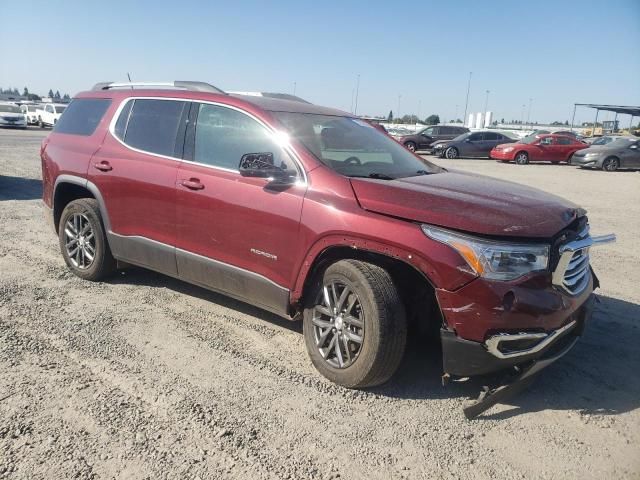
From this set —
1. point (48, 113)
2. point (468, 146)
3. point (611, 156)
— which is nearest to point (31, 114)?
point (48, 113)

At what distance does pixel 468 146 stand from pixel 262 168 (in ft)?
80.0

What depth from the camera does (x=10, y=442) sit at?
270 cm

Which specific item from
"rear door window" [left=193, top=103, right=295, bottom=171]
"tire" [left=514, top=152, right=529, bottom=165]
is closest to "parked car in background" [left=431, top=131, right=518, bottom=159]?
"tire" [left=514, top=152, right=529, bottom=165]

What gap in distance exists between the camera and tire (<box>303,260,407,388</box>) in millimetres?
3197

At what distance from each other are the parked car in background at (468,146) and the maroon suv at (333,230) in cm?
2228

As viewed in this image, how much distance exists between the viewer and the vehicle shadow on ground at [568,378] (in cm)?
339

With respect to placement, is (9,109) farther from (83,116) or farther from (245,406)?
(245,406)

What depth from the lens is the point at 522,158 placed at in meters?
24.8

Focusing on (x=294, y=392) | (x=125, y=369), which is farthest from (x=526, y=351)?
(x=125, y=369)

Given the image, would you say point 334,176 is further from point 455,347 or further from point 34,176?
point 34,176

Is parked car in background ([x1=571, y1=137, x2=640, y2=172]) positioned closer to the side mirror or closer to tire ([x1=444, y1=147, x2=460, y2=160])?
tire ([x1=444, y1=147, x2=460, y2=160])

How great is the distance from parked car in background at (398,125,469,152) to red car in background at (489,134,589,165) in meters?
4.08

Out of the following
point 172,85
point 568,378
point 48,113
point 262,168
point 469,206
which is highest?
point 172,85

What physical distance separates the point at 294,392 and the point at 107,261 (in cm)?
265
